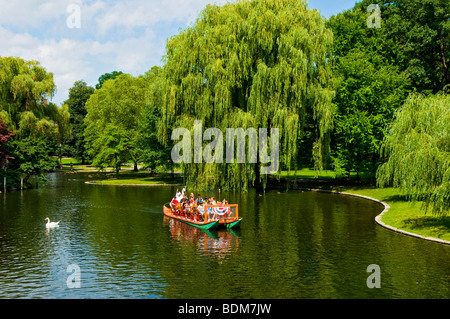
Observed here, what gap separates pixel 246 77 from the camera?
1425 inches

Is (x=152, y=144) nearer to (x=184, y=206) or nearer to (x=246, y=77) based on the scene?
(x=246, y=77)

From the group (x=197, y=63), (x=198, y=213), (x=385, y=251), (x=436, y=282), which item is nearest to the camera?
(x=436, y=282)

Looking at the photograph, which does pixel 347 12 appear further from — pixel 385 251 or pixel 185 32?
pixel 385 251

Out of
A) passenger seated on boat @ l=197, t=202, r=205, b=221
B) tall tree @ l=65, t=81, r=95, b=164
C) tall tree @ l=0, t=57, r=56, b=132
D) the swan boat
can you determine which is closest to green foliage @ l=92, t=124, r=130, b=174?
tall tree @ l=0, t=57, r=56, b=132

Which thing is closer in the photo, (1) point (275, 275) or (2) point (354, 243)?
(1) point (275, 275)

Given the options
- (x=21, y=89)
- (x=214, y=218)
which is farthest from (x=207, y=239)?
(x=21, y=89)

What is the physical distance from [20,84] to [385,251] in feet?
146

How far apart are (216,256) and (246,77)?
20.2 meters

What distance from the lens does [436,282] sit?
1576cm

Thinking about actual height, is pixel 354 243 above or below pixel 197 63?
below

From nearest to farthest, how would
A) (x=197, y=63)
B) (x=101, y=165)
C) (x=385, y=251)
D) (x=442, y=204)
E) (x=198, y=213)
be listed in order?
(x=385, y=251) → (x=442, y=204) → (x=198, y=213) → (x=197, y=63) → (x=101, y=165)

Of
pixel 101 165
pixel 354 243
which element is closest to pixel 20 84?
pixel 101 165

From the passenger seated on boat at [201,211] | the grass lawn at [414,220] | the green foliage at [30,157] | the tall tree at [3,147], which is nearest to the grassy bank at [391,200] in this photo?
the grass lawn at [414,220]
